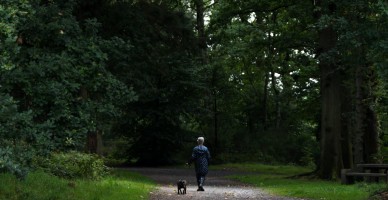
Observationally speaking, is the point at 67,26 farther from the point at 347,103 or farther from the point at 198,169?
the point at 347,103

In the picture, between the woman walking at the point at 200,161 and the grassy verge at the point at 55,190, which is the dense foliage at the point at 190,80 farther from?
the woman walking at the point at 200,161

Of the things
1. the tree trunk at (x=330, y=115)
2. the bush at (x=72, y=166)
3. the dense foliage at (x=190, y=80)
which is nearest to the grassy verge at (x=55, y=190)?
the bush at (x=72, y=166)

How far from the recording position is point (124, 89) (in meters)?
15.4

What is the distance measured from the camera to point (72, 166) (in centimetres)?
1588

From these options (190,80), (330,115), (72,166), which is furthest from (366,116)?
(190,80)

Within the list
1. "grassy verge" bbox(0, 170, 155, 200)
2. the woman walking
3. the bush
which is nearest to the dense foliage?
"grassy verge" bbox(0, 170, 155, 200)

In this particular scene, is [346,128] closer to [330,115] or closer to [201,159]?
[330,115]

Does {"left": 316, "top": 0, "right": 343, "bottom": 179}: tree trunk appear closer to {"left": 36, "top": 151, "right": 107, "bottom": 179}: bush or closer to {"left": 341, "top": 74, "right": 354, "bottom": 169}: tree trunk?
{"left": 341, "top": 74, "right": 354, "bottom": 169}: tree trunk

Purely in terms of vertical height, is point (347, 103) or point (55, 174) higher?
point (347, 103)

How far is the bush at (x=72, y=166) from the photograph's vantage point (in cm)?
1504

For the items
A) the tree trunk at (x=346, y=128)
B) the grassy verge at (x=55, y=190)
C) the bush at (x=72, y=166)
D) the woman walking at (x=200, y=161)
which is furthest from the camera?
the tree trunk at (x=346, y=128)

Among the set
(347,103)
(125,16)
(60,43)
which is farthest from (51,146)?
(347,103)

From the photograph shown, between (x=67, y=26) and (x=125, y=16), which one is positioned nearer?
(x=67, y=26)

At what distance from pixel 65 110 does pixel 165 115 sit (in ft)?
89.8
